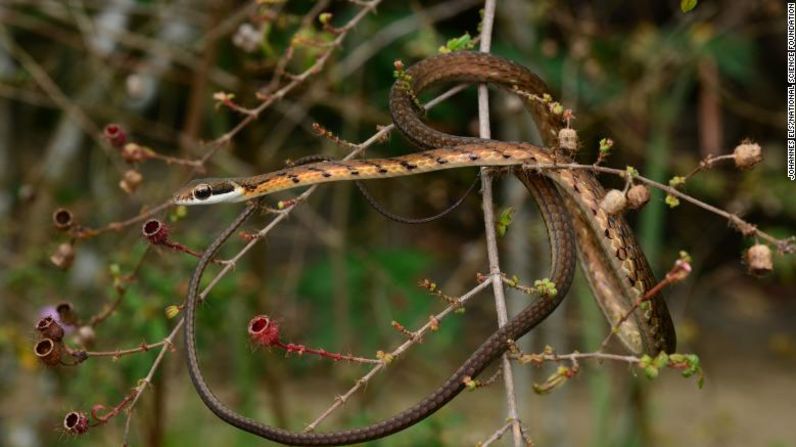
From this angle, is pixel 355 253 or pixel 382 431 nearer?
pixel 382 431

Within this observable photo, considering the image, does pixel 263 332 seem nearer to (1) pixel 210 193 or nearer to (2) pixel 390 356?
(2) pixel 390 356


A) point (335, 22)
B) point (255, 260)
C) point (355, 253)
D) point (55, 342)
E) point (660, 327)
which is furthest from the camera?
point (335, 22)

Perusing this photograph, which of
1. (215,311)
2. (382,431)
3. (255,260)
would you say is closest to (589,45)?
(255,260)

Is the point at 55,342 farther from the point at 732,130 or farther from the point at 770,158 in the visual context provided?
the point at 732,130

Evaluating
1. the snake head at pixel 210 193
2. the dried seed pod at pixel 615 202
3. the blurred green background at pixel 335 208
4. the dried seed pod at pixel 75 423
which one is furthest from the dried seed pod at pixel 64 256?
the dried seed pod at pixel 615 202

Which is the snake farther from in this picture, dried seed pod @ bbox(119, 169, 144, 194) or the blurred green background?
the blurred green background

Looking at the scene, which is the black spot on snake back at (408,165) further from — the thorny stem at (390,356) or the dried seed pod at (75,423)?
the dried seed pod at (75,423)

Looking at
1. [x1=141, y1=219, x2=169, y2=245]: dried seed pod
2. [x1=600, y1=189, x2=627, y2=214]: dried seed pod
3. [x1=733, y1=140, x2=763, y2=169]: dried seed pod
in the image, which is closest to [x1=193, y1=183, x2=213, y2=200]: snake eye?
[x1=141, y1=219, x2=169, y2=245]: dried seed pod

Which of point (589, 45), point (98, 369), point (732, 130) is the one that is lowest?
point (98, 369)
